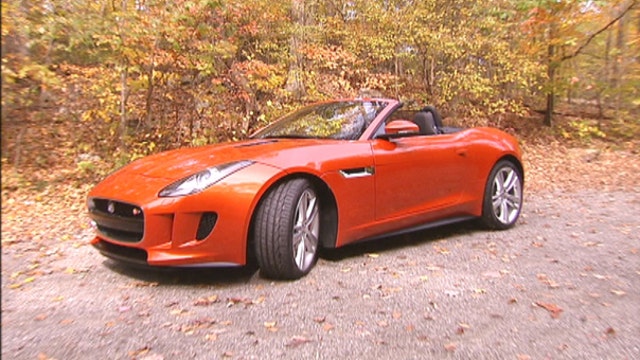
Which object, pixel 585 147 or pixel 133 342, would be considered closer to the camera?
pixel 133 342

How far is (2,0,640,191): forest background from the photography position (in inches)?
49.1

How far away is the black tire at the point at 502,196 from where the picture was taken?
5.36 metres

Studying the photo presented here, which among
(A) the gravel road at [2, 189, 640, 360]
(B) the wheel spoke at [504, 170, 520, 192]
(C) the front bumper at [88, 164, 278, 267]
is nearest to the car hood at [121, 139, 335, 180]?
(C) the front bumper at [88, 164, 278, 267]

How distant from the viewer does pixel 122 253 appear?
11.2 ft

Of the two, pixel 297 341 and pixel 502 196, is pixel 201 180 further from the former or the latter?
pixel 502 196

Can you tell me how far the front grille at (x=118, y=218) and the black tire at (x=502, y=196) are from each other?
11.7 ft

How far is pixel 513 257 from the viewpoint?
4.44m

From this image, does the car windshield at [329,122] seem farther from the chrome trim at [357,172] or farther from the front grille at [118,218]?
the front grille at [118,218]

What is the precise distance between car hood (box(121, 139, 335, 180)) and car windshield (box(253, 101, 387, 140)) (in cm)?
29

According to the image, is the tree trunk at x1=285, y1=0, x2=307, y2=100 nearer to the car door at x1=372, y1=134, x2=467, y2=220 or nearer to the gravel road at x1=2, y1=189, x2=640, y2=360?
the car door at x1=372, y1=134, x2=467, y2=220

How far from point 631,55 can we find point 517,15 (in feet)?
15.7

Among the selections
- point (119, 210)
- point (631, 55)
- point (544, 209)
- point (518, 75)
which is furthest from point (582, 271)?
point (631, 55)

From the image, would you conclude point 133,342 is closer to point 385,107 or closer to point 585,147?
point 385,107

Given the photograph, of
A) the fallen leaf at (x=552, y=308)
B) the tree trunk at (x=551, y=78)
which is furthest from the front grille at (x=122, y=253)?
the tree trunk at (x=551, y=78)
